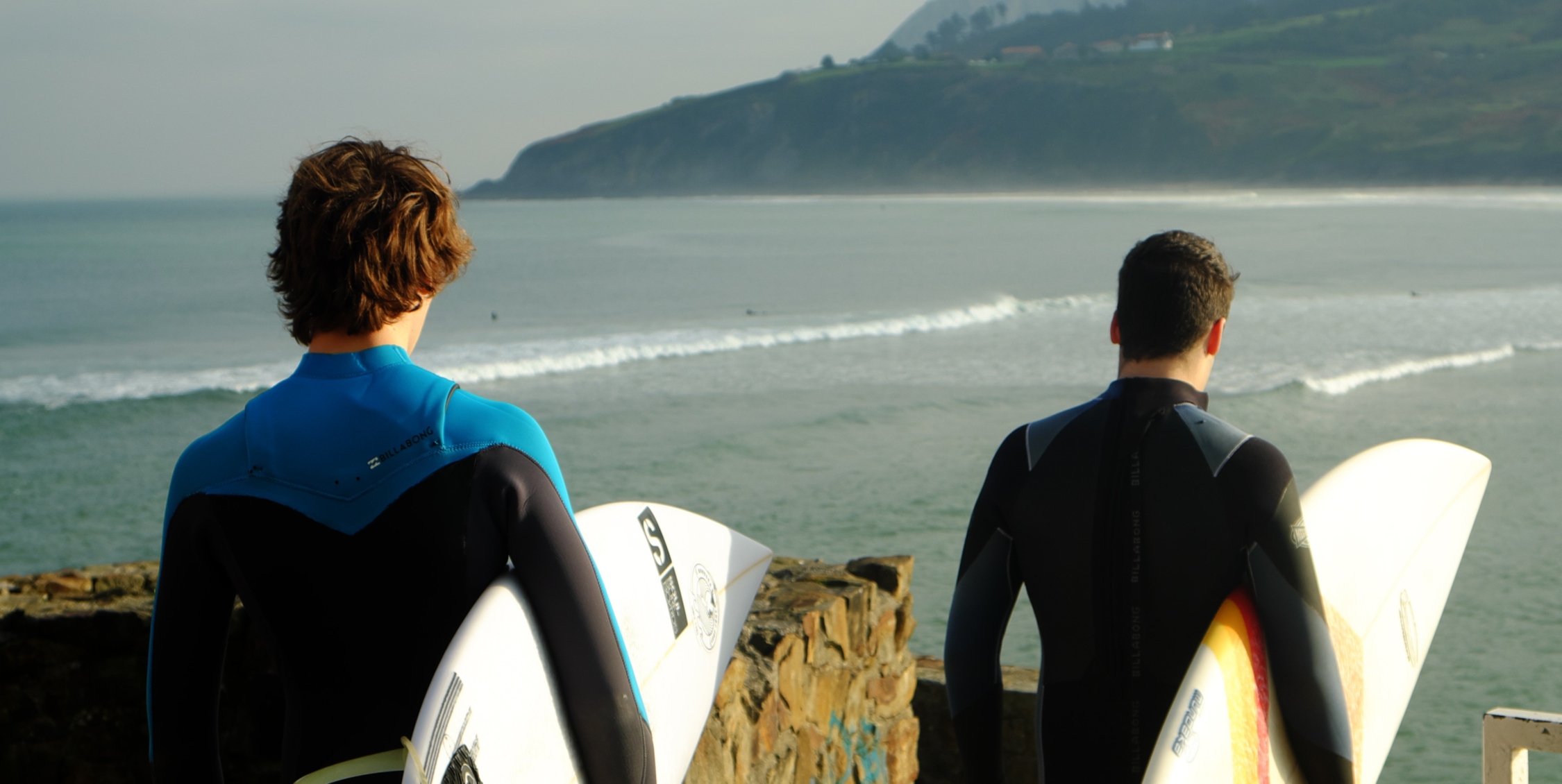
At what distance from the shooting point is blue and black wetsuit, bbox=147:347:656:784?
1.42 metres

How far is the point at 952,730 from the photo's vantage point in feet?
14.2

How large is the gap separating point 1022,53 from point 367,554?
14878cm

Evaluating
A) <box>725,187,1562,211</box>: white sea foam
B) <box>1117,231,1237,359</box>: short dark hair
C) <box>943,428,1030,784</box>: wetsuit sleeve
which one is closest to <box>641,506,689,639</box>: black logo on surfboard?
<box>943,428,1030,784</box>: wetsuit sleeve

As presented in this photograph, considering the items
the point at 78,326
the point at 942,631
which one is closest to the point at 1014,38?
the point at 78,326

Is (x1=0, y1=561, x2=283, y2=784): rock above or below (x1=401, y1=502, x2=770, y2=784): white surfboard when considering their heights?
below

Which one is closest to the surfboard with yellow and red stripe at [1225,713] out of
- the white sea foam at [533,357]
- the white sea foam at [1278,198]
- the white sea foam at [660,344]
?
the white sea foam at [660,344]

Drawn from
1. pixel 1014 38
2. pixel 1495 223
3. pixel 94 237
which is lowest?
pixel 1495 223

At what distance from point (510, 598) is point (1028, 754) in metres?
3.42

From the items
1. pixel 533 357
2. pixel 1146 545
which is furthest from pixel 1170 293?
pixel 533 357

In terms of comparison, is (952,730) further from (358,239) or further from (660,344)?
(660,344)

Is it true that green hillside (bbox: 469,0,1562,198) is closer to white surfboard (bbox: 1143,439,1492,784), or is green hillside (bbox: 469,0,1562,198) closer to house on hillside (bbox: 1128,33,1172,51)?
house on hillside (bbox: 1128,33,1172,51)

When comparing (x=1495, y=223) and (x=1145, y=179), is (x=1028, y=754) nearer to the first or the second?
(x=1495, y=223)

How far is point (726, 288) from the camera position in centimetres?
3512

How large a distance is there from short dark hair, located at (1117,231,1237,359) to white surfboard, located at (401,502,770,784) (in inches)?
42.6
